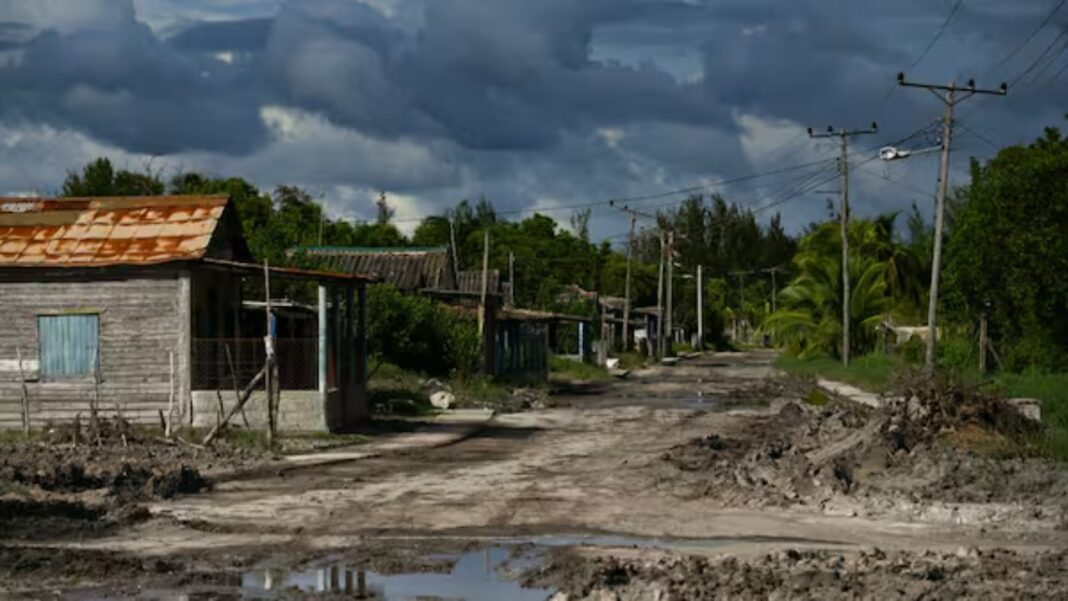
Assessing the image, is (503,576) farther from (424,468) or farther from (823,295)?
(823,295)

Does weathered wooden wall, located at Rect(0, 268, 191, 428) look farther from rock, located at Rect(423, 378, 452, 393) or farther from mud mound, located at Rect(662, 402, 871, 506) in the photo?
rock, located at Rect(423, 378, 452, 393)

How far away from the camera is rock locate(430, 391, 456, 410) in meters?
35.0

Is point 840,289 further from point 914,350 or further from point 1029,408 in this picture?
point 1029,408

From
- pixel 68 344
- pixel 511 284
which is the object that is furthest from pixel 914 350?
pixel 68 344

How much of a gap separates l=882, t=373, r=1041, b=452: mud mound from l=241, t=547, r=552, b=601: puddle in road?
36.5 feet

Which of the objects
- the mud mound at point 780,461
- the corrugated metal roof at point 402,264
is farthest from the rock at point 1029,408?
the corrugated metal roof at point 402,264

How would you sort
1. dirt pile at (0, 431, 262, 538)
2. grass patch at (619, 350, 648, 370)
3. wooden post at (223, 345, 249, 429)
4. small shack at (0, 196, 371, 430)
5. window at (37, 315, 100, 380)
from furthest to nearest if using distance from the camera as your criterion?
grass patch at (619, 350, 648, 370), window at (37, 315, 100, 380), small shack at (0, 196, 371, 430), wooden post at (223, 345, 249, 429), dirt pile at (0, 431, 262, 538)

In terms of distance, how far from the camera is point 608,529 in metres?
14.8

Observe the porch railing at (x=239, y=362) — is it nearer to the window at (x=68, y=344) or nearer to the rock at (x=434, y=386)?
the window at (x=68, y=344)

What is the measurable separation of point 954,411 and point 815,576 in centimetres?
1210

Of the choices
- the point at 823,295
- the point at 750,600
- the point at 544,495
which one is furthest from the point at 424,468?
the point at 823,295

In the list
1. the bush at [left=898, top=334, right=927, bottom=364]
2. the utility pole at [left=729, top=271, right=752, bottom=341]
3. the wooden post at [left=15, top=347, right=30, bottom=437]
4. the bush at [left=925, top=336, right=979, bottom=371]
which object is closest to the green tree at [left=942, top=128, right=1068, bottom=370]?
the bush at [left=925, top=336, right=979, bottom=371]

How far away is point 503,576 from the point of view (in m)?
12.1

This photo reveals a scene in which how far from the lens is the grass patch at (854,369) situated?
4488cm
